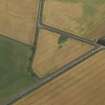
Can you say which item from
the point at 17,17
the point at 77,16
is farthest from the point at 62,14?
the point at 17,17

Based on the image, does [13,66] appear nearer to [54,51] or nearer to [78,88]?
[54,51]

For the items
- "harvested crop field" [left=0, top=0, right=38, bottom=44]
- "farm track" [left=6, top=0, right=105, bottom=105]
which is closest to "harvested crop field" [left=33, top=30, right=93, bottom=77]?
"farm track" [left=6, top=0, right=105, bottom=105]

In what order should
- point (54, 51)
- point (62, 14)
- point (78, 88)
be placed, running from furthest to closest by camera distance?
point (62, 14)
point (54, 51)
point (78, 88)

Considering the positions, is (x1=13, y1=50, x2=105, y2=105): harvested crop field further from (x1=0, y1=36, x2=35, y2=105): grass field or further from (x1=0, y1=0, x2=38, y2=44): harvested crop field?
(x1=0, y1=0, x2=38, y2=44): harvested crop field

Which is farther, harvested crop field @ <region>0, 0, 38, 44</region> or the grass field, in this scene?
harvested crop field @ <region>0, 0, 38, 44</region>

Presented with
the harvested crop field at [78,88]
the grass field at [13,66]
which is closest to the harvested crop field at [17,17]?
the grass field at [13,66]
